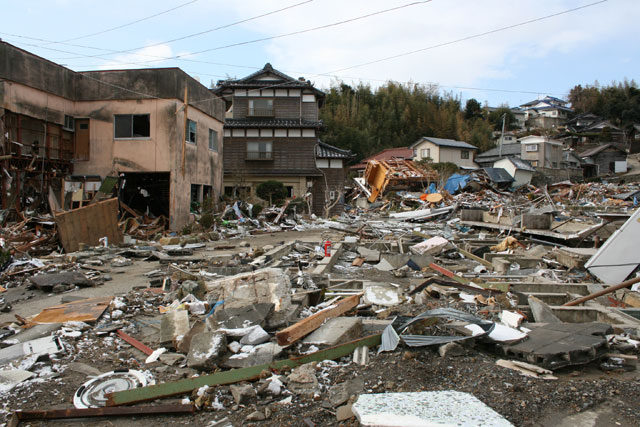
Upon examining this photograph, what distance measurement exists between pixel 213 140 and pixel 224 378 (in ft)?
48.6

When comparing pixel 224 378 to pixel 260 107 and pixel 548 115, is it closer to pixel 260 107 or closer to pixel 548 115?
pixel 260 107

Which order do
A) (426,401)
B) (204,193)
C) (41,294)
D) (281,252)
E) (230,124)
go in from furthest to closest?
(230,124), (204,193), (281,252), (41,294), (426,401)

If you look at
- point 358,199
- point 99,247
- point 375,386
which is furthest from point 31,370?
point 358,199

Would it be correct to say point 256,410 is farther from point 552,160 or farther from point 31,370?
point 552,160

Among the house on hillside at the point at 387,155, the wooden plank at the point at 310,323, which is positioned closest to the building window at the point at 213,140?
the wooden plank at the point at 310,323

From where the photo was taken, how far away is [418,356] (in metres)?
3.42

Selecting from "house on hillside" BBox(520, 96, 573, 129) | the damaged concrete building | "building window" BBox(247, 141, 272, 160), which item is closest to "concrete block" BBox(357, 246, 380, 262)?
the damaged concrete building

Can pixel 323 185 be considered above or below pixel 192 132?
below

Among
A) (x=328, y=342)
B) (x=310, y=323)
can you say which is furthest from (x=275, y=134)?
(x=328, y=342)

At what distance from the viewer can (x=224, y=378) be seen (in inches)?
128

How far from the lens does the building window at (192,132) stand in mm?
14422

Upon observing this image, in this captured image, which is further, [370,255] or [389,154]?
[389,154]

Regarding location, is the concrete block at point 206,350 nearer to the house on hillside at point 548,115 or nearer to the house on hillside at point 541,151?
the house on hillside at point 541,151

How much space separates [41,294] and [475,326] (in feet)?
19.9
